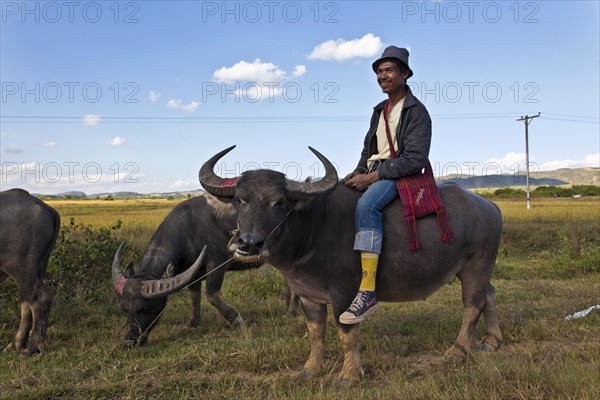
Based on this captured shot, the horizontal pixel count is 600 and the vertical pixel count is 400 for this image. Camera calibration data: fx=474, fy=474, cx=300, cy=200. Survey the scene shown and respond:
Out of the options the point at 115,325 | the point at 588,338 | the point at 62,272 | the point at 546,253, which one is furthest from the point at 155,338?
the point at 546,253

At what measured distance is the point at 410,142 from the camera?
145 inches

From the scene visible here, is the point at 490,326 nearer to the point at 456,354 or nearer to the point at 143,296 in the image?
the point at 456,354

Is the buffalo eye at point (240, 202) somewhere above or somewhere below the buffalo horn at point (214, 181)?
below

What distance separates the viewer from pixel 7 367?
4074 mm

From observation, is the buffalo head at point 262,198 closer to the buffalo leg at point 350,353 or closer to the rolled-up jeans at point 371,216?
the rolled-up jeans at point 371,216

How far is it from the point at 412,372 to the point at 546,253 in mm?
9855

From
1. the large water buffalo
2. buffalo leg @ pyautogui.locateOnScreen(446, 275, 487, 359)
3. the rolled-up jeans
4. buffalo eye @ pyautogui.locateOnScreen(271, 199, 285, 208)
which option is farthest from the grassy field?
buffalo eye @ pyautogui.locateOnScreen(271, 199, 285, 208)

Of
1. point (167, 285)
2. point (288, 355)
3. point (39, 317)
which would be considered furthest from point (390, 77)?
point (39, 317)

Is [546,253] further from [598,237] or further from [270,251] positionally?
[270,251]

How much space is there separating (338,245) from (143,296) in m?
2.35

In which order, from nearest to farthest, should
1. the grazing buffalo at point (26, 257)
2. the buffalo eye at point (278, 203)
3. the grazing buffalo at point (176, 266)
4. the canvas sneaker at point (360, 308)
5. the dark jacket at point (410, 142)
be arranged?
1. the buffalo eye at point (278, 203)
2. the canvas sneaker at point (360, 308)
3. the dark jacket at point (410, 142)
4. the grazing buffalo at point (26, 257)
5. the grazing buffalo at point (176, 266)

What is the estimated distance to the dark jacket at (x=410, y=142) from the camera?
3.64 meters

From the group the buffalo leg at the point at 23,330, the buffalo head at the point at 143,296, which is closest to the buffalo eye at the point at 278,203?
the buffalo head at the point at 143,296

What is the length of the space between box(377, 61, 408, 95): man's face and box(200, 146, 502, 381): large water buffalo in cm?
89
